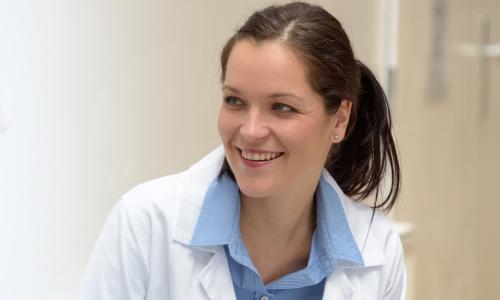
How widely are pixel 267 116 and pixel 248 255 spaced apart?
0.96ft

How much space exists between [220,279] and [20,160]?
414 millimetres

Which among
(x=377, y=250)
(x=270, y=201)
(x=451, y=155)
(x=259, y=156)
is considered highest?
(x=259, y=156)

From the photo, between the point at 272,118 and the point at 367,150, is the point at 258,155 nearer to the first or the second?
the point at 272,118

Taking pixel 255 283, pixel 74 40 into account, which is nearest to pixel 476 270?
pixel 255 283

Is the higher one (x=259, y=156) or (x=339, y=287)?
(x=259, y=156)

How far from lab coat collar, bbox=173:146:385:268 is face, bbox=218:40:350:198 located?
0.13 meters

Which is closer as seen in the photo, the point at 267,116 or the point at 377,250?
the point at 267,116

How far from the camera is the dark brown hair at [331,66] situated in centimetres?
131

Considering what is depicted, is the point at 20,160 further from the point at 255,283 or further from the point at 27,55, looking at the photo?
the point at 255,283

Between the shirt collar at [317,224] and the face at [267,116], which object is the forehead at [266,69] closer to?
the face at [267,116]

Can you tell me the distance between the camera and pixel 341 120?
1436 mm

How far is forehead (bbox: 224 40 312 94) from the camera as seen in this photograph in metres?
1.26

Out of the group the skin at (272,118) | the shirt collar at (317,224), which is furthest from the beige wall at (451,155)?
the skin at (272,118)

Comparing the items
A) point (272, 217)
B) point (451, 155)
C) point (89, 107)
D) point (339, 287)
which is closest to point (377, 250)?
point (339, 287)
